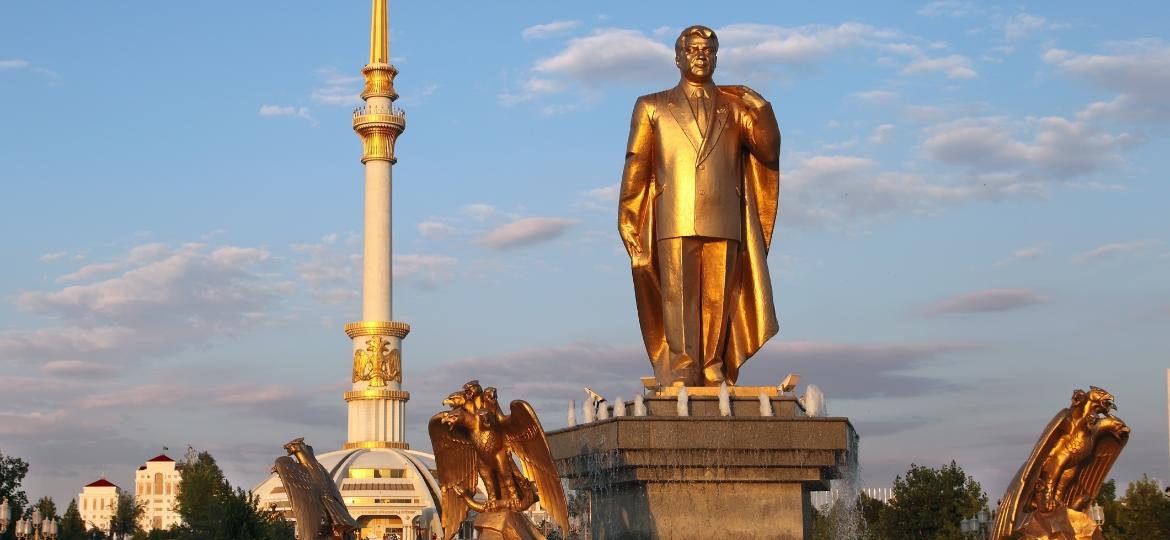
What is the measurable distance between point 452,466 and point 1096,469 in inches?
212

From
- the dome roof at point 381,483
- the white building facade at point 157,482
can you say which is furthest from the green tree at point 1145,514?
the white building facade at point 157,482

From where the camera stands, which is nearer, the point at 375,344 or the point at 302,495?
the point at 302,495

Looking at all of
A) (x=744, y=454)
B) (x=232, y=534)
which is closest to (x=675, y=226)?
(x=744, y=454)

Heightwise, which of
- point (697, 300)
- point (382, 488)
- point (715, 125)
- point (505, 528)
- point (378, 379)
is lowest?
point (505, 528)

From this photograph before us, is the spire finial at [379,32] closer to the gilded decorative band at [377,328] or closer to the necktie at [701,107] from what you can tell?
the gilded decorative band at [377,328]

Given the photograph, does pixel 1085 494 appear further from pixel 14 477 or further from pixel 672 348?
pixel 14 477

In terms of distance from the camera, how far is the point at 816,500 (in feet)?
52.3

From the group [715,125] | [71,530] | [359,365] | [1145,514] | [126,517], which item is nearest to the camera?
[715,125]

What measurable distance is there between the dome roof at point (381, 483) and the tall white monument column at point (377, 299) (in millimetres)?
940

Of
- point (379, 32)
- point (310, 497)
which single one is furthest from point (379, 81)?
point (310, 497)

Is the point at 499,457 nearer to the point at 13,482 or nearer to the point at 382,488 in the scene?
the point at 13,482

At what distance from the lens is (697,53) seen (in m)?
14.9

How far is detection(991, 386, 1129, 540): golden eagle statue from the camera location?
14336mm

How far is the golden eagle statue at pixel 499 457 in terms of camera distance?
1380 cm
